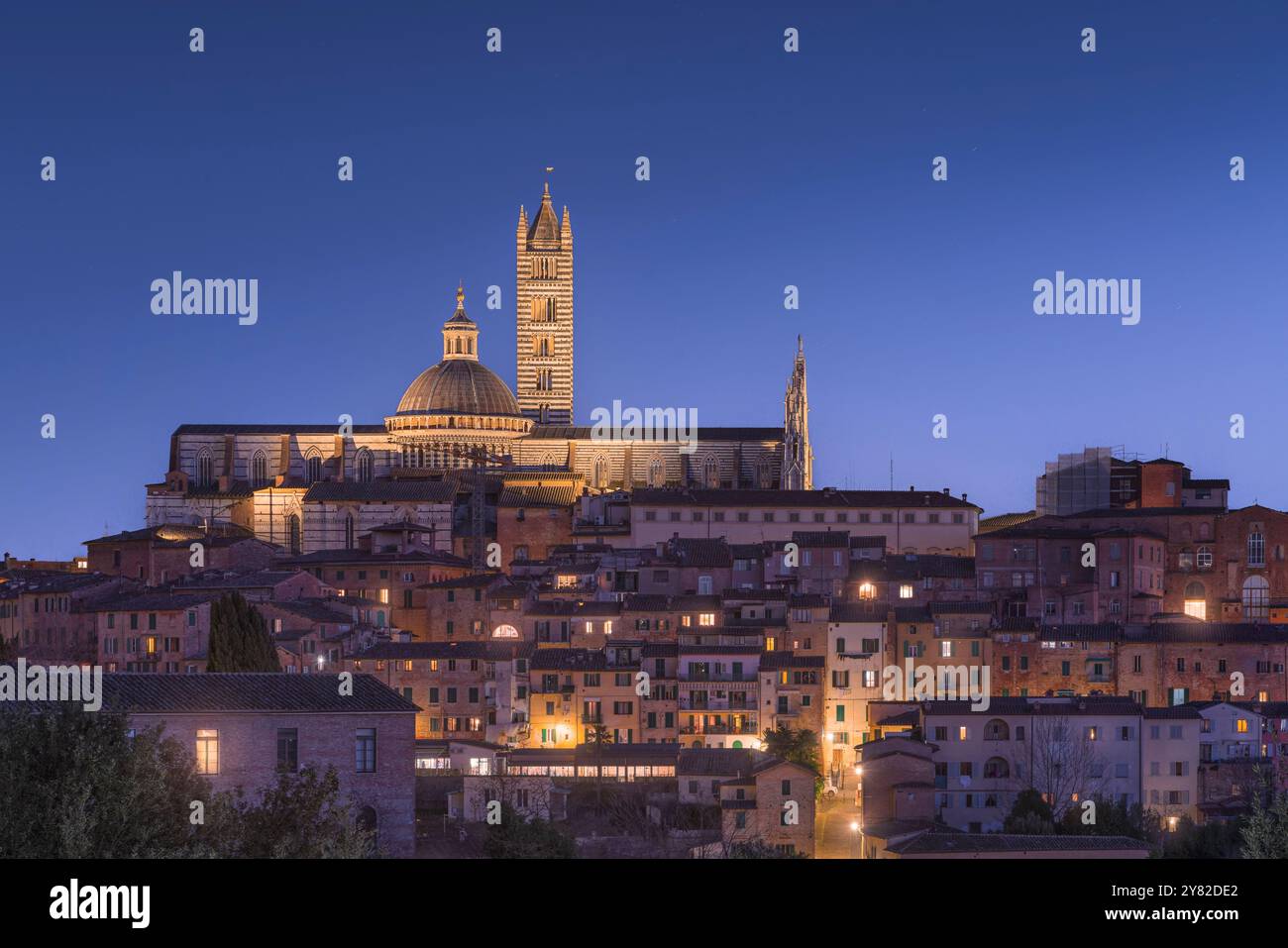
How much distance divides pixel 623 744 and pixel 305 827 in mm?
19746

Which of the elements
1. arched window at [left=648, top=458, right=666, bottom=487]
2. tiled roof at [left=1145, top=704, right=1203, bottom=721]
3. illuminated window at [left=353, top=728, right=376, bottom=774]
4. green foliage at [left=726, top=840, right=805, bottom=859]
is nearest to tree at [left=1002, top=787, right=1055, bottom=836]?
tiled roof at [left=1145, top=704, right=1203, bottom=721]

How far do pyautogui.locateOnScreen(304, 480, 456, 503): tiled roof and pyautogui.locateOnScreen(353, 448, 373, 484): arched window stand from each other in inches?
387

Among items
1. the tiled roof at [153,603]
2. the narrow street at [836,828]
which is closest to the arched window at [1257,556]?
the narrow street at [836,828]

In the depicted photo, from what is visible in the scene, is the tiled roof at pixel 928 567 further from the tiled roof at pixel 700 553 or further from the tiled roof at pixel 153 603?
the tiled roof at pixel 153 603

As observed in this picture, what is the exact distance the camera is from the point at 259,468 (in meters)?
77.6

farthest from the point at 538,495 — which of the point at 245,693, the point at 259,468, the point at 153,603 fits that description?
the point at 245,693

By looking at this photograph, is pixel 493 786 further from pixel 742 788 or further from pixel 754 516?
pixel 754 516

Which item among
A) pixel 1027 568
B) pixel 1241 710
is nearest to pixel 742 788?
pixel 1241 710

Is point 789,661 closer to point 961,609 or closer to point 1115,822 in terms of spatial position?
point 961,609

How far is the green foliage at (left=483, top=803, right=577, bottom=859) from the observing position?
84.0 feet

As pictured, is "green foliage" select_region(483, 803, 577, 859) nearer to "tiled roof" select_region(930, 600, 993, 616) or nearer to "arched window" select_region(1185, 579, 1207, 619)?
"tiled roof" select_region(930, 600, 993, 616)

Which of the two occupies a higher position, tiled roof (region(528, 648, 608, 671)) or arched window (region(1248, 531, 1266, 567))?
arched window (region(1248, 531, 1266, 567))

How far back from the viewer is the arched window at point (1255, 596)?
162 feet

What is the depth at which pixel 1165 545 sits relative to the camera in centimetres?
5088
